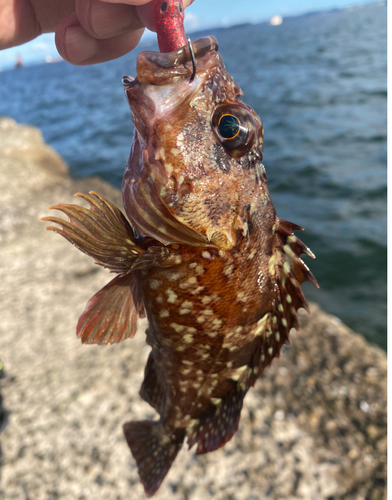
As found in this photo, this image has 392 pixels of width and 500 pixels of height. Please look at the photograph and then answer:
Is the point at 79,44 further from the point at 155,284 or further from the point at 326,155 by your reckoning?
the point at 326,155

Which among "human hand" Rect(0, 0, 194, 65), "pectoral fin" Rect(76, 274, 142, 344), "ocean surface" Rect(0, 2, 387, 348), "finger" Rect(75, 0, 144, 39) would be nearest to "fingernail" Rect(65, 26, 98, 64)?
"human hand" Rect(0, 0, 194, 65)

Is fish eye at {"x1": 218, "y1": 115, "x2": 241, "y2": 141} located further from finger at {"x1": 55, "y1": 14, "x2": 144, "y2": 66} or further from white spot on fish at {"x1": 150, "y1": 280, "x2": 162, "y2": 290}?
finger at {"x1": 55, "y1": 14, "x2": 144, "y2": 66}

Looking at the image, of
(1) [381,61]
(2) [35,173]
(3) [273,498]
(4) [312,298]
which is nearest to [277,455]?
(3) [273,498]

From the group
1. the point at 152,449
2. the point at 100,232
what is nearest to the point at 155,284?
the point at 100,232

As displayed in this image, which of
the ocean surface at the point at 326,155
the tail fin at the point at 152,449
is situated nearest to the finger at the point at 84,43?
the tail fin at the point at 152,449

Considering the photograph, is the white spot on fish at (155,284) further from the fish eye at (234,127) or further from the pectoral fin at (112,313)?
the fish eye at (234,127)
